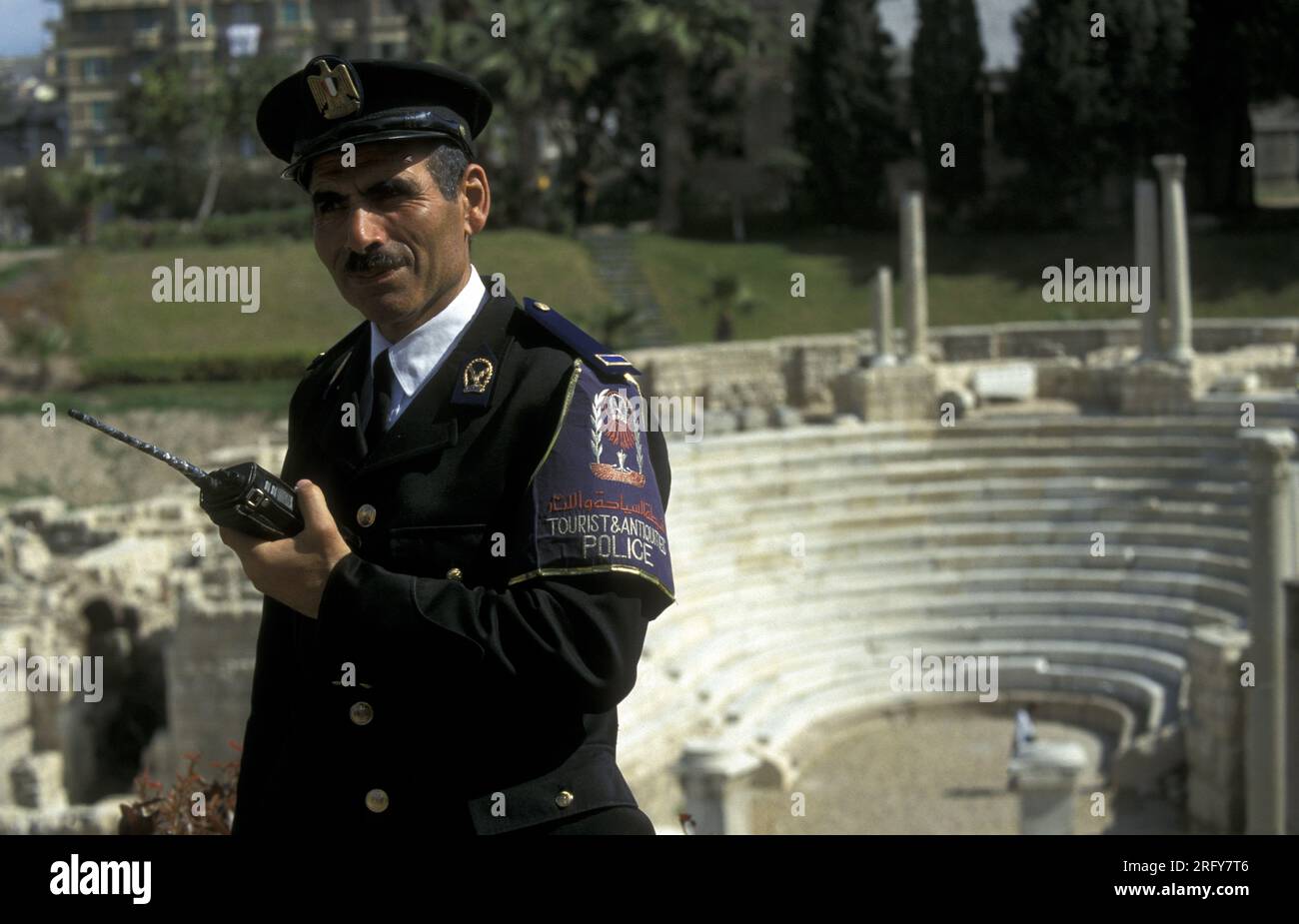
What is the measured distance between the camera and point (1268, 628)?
1292cm

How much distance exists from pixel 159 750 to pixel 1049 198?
30.0 m

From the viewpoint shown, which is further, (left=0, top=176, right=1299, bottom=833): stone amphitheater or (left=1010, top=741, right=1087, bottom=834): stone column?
(left=0, top=176, right=1299, bottom=833): stone amphitheater

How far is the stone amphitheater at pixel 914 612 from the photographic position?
545 inches

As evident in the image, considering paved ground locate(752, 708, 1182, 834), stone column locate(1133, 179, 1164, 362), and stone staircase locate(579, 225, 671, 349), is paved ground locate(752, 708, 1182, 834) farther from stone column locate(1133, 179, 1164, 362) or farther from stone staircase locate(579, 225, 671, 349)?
stone staircase locate(579, 225, 671, 349)

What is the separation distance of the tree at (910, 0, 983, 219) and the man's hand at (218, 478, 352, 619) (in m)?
39.1

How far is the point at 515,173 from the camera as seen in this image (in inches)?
1745

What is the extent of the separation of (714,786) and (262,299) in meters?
28.8

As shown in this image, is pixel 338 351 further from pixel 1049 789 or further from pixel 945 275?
pixel 945 275

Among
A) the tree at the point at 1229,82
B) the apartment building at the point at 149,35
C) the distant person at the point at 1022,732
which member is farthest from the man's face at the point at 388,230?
the apartment building at the point at 149,35

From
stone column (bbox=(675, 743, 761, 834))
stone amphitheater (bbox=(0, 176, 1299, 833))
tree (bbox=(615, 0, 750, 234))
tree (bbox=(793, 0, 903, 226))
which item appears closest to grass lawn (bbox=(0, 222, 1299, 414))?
tree (bbox=(793, 0, 903, 226))

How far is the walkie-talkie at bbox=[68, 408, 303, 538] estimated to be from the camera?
2617 mm

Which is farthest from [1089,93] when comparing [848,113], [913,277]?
[913,277]

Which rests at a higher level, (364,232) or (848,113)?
(848,113)

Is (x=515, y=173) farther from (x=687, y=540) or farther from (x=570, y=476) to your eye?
(x=570, y=476)
